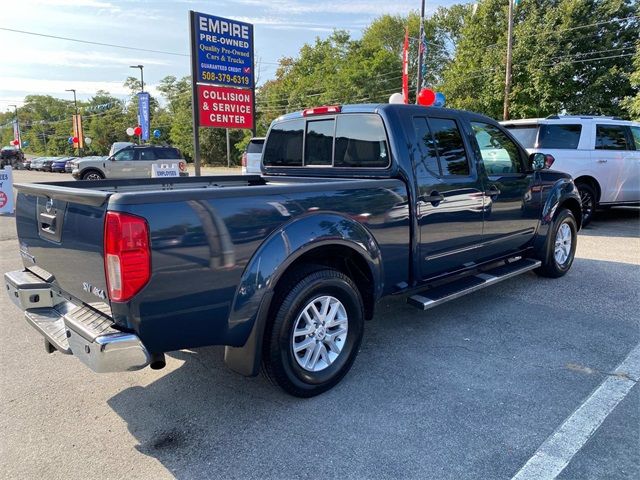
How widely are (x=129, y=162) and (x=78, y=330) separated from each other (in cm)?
2021

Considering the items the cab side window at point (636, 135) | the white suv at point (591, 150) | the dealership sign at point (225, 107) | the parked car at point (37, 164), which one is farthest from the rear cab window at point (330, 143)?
the parked car at point (37, 164)

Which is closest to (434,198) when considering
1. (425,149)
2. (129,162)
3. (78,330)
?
(425,149)

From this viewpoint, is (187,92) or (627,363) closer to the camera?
(627,363)

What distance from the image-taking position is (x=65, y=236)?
2639 millimetres

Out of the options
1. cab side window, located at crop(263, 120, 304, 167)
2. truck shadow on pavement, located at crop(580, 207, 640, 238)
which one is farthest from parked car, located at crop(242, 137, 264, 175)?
truck shadow on pavement, located at crop(580, 207, 640, 238)

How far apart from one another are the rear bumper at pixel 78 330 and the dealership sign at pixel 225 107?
23.1ft

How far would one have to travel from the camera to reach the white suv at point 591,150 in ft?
29.4

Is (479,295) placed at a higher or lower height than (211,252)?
lower

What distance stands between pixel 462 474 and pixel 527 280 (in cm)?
387

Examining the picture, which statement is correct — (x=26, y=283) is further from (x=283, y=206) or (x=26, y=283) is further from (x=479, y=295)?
(x=479, y=295)

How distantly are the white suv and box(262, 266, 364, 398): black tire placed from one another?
23.3 feet

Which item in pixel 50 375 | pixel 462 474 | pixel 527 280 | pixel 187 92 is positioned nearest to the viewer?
pixel 462 474

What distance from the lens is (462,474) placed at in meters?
2.30

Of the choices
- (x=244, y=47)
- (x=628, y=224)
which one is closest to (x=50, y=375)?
(x=244, y=47)
